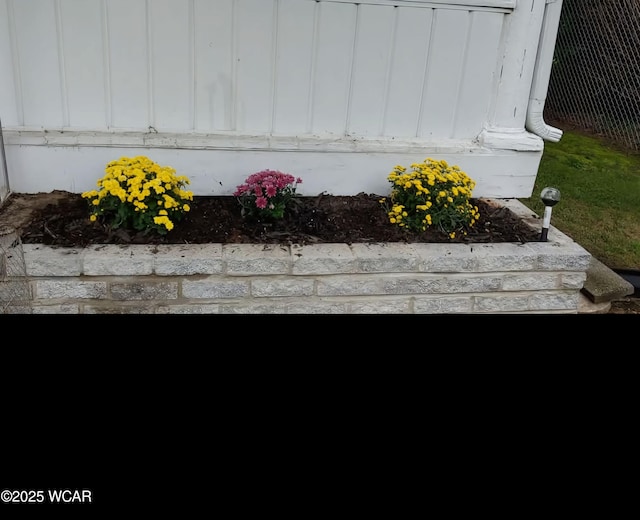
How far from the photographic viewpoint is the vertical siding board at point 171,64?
3768mm

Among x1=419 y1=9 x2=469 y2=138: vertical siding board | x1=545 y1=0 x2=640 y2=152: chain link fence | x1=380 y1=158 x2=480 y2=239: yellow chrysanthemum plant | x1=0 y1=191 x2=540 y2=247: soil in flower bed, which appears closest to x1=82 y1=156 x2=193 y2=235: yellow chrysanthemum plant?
x1=0 y1=191 x2=540 y2=247: soil in flower bed

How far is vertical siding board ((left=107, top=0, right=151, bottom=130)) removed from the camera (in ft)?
12.2

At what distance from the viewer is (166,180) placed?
3.52m

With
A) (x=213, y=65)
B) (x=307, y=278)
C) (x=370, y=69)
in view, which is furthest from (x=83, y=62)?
(x=307, y=278)

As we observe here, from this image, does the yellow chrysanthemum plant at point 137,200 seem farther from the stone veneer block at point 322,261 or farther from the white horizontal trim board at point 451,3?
the white horizontal trim board at point 451,3

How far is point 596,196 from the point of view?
699cm

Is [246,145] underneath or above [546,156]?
above

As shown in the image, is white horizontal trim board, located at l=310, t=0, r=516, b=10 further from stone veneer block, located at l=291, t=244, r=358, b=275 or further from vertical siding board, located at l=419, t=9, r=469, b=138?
stone veneer block, located at l=291, t=244, r=358, b=275

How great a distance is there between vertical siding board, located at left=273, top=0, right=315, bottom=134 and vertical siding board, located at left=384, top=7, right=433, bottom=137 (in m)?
0.56
